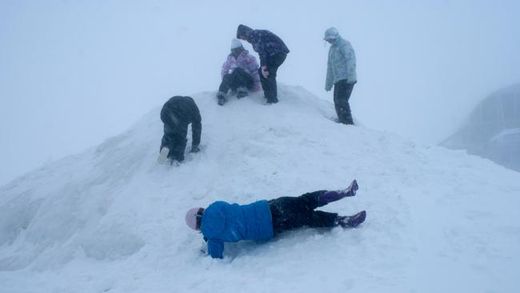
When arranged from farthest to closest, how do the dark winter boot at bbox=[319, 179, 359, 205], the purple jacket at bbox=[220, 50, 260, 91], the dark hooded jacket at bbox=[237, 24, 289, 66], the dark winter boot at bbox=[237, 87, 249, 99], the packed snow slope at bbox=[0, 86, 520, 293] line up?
the purple jacket at bbox=[220, 50, 260, 91] → the dark winter boot at bbox=[237, 87, 249, 99] → the dark hooded jacket at bbox=[237, 24, 289, 66] → the dark winter boot at bbox=[319, 179, 359, 205] → the packed snow slope at bbox=[0, 86, 520, 293]

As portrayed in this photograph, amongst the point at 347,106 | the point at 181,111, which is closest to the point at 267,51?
the point at 347,106

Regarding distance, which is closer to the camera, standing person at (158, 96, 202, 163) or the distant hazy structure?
standing person at (158, 96, 202, 163)

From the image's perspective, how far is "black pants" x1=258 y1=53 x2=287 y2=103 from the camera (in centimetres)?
1111

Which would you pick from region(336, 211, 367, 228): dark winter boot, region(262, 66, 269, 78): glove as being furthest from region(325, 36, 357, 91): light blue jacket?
region(336, 211, 367, 228): dark winter boot

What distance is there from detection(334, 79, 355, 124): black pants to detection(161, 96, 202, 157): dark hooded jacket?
4.12 metres

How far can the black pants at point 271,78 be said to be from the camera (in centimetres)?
1111

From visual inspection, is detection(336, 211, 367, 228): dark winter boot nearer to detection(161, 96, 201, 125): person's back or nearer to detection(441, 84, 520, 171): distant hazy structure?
detection(161, 96, 201, 125): person's back

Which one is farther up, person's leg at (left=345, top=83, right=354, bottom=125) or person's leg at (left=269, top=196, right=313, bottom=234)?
person's leg at (left=345, top=83, right=354, bottom=125)

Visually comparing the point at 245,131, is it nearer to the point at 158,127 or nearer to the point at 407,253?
the point at 158,127

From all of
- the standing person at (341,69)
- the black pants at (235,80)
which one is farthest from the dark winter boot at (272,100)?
the standing person at (341,69)

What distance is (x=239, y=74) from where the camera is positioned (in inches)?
460

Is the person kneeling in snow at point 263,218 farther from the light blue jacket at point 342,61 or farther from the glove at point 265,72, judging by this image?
the light blue jacket at point 342,61

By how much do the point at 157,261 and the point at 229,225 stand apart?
147 centimetres

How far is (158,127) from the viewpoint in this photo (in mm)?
11820
